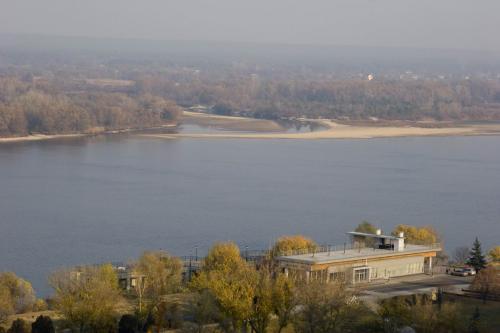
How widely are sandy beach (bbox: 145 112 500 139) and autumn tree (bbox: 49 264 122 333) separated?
13.7 meters

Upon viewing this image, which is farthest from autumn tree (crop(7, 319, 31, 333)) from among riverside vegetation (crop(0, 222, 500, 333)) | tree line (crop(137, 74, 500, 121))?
tree line (crop(137, 74, 500, 121))

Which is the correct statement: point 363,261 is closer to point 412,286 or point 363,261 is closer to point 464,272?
point 412,286

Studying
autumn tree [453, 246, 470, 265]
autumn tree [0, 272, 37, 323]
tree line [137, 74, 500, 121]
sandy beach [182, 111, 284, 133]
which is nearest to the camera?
autumn tree [0, 272, 37, 323]

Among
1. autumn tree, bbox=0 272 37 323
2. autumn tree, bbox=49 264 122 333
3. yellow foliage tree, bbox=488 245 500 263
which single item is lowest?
yellow foliage tree, bbox=488 245 500 263

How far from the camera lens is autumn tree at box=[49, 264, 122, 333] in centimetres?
512

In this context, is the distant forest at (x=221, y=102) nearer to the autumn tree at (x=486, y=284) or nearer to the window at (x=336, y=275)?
the window at (x=336, y=275)

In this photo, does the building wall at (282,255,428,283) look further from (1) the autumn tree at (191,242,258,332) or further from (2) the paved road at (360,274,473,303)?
(1) the autumn tree at (191,242,258,332)

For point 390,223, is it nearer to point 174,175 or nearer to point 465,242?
point 465,242

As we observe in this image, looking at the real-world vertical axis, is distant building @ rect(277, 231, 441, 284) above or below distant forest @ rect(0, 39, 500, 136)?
above

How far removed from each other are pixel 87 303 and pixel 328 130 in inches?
662

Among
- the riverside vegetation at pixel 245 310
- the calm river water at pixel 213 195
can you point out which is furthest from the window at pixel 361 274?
the calm river water at pixel 213 195

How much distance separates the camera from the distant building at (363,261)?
20.7ft

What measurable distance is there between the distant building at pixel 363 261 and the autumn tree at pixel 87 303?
1179 mm

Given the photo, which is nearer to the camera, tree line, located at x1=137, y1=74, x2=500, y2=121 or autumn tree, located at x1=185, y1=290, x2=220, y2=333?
autumn tree, located at x1=185, y1=290, x2=220, y2=333
